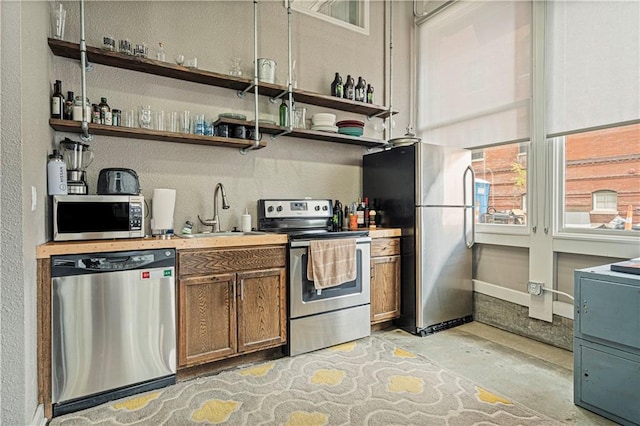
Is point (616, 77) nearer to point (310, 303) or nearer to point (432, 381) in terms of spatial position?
point (432, 381)

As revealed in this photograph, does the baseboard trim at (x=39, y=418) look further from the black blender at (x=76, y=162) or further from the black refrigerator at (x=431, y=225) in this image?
the black refrigerator at (x=431, y=225)

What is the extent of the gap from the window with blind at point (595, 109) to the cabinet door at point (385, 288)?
146 cm

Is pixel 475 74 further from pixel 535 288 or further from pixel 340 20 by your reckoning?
pixel 535 288

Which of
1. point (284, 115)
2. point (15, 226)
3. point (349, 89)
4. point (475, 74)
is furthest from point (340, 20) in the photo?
point (15, 226)

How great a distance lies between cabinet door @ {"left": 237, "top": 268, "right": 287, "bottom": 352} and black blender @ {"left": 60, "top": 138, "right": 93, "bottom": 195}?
1249 millimetres

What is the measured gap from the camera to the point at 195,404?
2.13 m

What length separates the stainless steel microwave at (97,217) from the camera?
2.17m

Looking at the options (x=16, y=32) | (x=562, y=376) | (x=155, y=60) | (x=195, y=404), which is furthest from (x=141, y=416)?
(x=562, y=376)

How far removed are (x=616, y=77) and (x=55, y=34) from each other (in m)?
3.98

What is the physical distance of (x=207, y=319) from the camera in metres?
2.45

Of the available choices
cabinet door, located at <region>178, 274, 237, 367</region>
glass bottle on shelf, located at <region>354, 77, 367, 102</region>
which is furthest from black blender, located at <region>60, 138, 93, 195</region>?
glass bottle on shelf, located at <region>354, 77, 367, 102</region>

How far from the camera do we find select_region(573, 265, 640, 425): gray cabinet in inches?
73.9

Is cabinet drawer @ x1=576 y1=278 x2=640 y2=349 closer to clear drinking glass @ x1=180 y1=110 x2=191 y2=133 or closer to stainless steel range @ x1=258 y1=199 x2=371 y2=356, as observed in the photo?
stainless steel range @ x1=258 y1=199 x2=371 y2=356

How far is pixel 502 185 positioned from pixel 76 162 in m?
3.67
